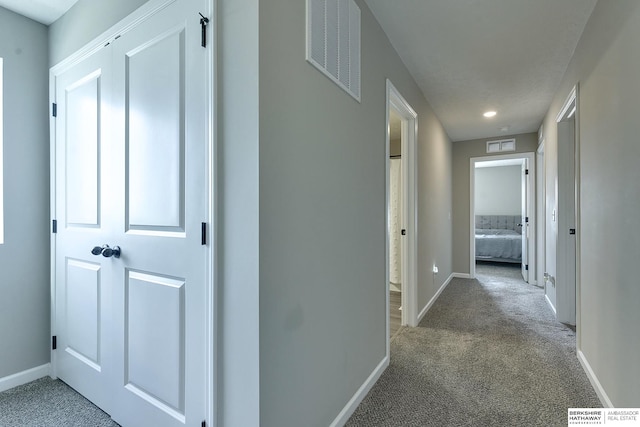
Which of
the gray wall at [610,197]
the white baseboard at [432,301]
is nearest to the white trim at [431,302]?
the white baseboard at [432,301]

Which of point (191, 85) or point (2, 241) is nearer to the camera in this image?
point (191, 85)

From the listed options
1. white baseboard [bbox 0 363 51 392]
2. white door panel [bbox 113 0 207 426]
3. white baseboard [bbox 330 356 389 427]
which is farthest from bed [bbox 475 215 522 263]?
white baseboard [bbox 0 363 51 392]

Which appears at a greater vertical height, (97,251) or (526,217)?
(526,217)

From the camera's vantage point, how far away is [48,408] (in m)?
1.74

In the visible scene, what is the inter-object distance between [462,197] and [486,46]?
11.2 feet

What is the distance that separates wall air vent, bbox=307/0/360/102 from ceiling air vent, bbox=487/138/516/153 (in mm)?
4326

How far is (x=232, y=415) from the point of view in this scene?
116cm

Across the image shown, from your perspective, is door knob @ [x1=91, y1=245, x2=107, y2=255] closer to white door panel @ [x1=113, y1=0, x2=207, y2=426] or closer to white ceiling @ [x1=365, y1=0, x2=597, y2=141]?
white door panel @ [x1=113, y1=0, x2=207, y2=426]

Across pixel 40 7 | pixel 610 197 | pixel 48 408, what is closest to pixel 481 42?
pixel 610 197

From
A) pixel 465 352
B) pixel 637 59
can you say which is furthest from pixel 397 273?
pixel 637 59

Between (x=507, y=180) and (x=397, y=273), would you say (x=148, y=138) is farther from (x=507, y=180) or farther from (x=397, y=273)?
(x=507, y=180)

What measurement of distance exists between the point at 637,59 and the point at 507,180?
7.42m

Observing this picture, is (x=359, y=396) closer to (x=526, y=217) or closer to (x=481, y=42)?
(x=481, y=42)

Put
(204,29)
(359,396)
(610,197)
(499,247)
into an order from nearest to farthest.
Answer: (204,29) → (610,197) → (359,396) → (499,247)
